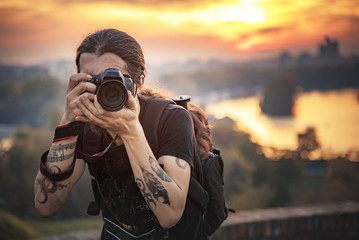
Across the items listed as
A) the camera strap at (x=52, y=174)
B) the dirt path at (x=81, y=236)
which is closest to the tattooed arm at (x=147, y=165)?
the camera strap at (x=52, y=174)

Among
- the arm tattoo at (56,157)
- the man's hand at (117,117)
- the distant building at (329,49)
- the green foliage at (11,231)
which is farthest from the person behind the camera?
the distant building at (329,49)

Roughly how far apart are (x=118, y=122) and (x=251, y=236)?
3.02 meters

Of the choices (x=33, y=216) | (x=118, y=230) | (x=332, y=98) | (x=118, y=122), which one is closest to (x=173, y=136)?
(x=118, y=122)

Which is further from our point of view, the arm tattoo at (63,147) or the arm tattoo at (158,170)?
the arm tattoo at (63,147)

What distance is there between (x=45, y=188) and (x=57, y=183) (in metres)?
0.07

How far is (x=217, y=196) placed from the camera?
176cm

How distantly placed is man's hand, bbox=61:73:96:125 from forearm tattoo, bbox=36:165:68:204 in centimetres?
30

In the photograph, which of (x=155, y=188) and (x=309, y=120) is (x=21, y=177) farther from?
(x=309, y=120)

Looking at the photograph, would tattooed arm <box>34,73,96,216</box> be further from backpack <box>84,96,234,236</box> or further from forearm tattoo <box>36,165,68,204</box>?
backpack <box>84,96,234,236</box>

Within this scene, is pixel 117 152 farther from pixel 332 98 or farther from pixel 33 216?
pixel 332 98

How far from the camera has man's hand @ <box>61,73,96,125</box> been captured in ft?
4.92

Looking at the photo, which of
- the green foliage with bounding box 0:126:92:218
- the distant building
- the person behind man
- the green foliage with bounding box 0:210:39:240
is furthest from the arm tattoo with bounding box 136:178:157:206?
the distant building

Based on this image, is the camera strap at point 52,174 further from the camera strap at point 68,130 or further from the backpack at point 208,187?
the backpack at point 208,187

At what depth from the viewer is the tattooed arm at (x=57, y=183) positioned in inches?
63.2
